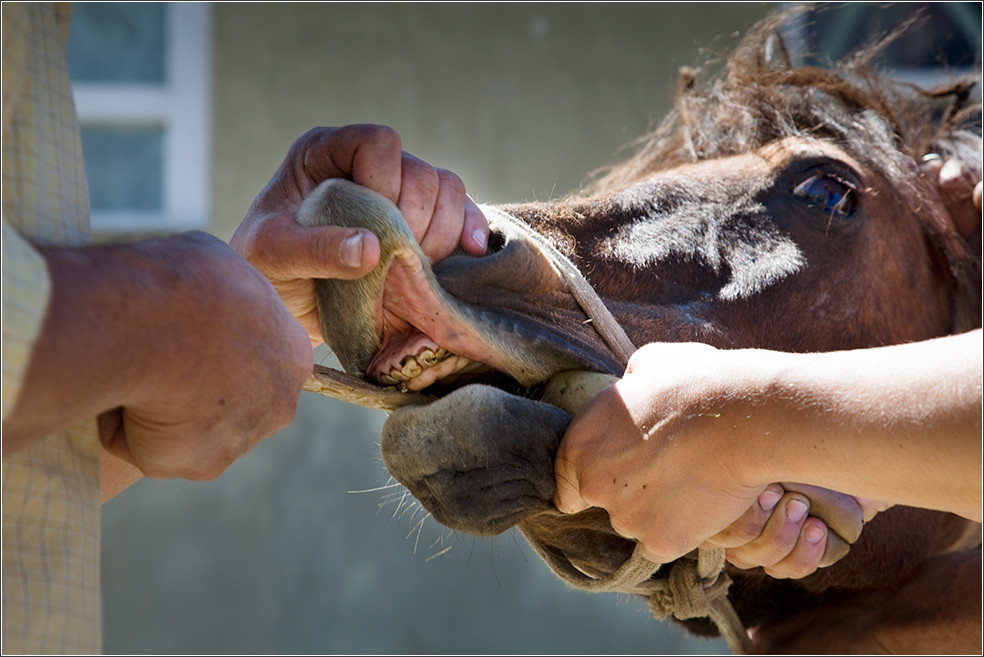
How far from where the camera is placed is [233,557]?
188 inches

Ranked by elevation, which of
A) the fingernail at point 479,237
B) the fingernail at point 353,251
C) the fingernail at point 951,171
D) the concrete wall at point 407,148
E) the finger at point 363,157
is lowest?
the concrete wall at point 407,148

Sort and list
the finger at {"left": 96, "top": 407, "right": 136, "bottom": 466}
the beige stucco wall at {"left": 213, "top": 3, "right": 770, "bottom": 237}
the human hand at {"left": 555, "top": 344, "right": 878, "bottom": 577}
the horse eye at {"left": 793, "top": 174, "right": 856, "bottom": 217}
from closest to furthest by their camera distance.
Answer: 1. the finger at {"left": 96, "top": 407, "right": 136, "bottom": 466}
2. the human hand at {"left": 555, "top": 344, "right": 878, "bottom": 577}
3. the horse eye at {"left": 793, "top": 174, "right": 856, "bottom": 217}
4. the beige stucco wall at {"left": 213, "top": 3, "right": 770, "bottom": 237}

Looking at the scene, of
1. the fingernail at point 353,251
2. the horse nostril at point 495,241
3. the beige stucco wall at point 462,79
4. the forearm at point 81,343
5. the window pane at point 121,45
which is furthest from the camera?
the window pane at point 121,45

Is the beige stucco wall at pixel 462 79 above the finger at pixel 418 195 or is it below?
below

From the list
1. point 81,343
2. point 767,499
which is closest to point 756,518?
point 767,499

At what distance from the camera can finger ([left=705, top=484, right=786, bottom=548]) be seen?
1230 millimetres

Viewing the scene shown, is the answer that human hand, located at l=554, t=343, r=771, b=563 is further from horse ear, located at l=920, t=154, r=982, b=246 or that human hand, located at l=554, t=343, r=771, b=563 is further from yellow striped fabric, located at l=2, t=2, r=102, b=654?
horse ear, located at l=920, t=154, r=982, b=246

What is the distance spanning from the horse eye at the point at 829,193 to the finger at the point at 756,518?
956mm

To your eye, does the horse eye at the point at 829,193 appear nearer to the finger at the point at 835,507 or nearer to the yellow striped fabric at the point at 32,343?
the finger at the point at 835,507

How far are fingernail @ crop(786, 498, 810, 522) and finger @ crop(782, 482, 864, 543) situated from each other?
0.02 m

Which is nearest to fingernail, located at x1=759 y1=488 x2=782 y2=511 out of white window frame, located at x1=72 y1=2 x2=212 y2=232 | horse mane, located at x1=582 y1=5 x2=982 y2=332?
horse mane, located at x1=582 y1=5 x2=982 y2=332

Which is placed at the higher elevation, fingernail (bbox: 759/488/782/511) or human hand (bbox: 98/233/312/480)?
human hand (bbox: 98/233/312/480)

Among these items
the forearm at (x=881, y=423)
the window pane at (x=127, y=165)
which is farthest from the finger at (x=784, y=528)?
the window pane at (x=127, y=165)

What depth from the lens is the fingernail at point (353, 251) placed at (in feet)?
3.87
